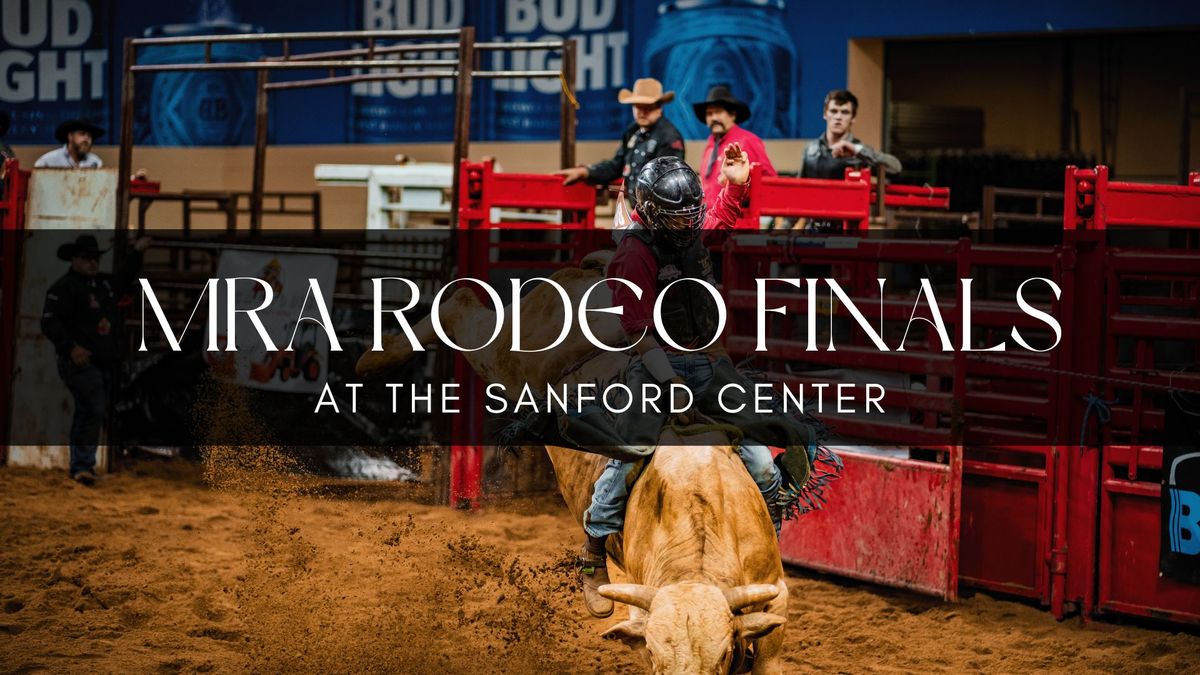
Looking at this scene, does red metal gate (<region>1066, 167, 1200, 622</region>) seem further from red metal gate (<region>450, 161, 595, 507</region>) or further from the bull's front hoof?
red metal gate (<region>450, 161, 595, 507</region>)

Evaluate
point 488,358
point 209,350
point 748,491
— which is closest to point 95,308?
point 209,350

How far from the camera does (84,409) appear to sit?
910 centimetres

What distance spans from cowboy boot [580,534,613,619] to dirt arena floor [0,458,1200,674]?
0.56m

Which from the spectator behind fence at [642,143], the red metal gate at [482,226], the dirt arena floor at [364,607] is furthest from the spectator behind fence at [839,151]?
the dirt arena floor at [364,607]

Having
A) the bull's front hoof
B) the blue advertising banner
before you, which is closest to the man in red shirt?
the bull's front hoof

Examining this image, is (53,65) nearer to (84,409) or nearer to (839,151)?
(84,409)

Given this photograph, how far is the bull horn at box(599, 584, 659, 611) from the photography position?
12.1 ft

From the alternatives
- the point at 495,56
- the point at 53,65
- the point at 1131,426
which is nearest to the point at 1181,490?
the point at 1131,426

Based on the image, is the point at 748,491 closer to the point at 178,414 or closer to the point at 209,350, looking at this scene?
the point at 209,350

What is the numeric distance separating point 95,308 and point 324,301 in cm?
168

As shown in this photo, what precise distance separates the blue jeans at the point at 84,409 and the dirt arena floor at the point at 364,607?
3.03 ft

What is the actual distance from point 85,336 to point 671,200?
5.91m

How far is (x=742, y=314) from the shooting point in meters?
7.21

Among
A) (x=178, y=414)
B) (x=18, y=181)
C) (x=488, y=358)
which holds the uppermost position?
(x=18, y=181)
